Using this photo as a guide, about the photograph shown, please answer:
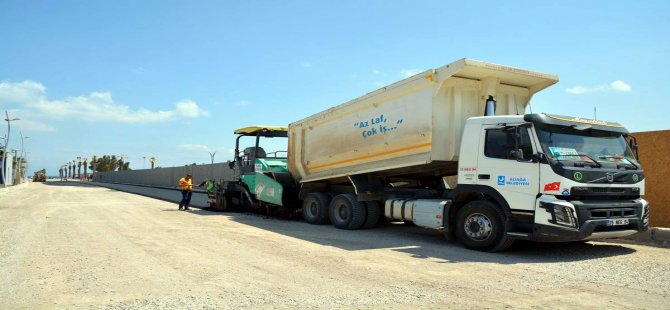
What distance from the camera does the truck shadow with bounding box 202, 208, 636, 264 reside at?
753 centimetres

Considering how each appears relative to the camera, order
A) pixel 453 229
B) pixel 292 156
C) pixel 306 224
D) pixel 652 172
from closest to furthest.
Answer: pixel 453 229 < pixel 652 172 < pixel 306 224 < pixel 292 156

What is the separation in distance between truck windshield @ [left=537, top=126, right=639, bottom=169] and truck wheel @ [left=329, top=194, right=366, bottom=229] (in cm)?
463

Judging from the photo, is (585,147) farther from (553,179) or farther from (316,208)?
(316,208)

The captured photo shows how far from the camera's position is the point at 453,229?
8680mm

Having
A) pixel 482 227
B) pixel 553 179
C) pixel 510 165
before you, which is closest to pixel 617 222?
pixel 553 179

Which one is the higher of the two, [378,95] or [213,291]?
[378,95]

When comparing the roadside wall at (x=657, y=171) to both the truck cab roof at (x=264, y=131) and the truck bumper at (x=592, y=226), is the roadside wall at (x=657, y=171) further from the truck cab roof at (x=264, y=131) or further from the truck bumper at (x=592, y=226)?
the truck cab roof at (x=264, y=131)

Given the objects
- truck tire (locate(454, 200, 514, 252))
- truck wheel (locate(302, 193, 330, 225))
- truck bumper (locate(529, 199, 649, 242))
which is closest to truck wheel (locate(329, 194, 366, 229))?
truck wheel (locate(302, 193, 330, 225))

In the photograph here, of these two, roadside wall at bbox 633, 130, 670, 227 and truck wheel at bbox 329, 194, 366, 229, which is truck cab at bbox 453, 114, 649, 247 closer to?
roadside wall at bbox 633, 130, 670, 227

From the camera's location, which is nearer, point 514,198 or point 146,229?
point 514,198

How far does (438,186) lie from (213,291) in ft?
21.6

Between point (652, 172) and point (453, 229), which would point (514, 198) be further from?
point (652, 172)

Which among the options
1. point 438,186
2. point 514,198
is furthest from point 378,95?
point 514,198

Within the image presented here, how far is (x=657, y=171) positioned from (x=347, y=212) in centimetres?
670
